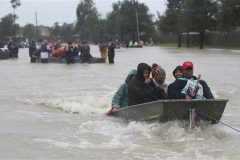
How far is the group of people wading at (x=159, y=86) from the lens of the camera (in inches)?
429

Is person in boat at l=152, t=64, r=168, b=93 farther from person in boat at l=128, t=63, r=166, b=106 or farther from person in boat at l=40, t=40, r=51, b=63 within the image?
person in boat at l=40, t=40, r=51, b=63

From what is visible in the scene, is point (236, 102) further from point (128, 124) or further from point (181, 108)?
point (181, 108)

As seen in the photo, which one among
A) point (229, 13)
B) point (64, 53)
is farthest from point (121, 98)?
point (229, 13)

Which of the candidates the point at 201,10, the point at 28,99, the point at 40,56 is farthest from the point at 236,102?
the point at 201,10

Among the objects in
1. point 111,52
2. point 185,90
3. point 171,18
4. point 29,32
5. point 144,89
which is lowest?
point 29,32

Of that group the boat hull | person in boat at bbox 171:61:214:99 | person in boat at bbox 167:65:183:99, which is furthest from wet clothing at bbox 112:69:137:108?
person in boat at bbox 171:61:214:99

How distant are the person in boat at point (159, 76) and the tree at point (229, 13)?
56908mm

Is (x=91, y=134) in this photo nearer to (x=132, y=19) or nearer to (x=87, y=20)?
(x=132, y=19)

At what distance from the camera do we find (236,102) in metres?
17.4

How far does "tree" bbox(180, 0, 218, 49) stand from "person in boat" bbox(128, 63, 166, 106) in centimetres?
6522

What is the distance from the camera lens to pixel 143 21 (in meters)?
117

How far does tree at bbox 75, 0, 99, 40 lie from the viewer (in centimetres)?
15138

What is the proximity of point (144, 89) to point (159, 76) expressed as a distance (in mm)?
393

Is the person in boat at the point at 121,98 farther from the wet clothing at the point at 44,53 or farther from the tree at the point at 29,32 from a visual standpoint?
the tree at the point at 29,32
